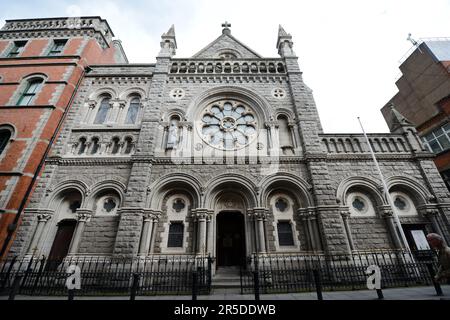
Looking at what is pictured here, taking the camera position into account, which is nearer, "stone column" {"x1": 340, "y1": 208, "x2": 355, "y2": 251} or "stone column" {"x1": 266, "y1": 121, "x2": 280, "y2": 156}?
"stone column" {"x1": 340, "y1": 208, "x2": 355, "y2": 251}

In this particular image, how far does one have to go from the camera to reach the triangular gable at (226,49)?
15.3 meters

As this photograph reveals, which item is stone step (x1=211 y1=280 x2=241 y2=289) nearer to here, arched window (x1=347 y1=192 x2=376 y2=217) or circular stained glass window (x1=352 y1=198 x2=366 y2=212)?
arched window (x1=347 y1=192 x2=376 y2=217)

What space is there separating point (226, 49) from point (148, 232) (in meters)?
14.3

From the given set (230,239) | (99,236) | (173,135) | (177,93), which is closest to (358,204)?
(230,239)

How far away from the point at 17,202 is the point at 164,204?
264 inches

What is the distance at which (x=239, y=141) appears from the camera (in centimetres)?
1186

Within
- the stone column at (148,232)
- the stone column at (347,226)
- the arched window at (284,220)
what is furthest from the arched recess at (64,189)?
the stone column at (347,226)

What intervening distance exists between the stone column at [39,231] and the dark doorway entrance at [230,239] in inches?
321

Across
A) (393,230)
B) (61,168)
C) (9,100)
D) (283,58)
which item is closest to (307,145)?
(393,230)

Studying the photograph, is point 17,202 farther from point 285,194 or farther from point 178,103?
point 285,194

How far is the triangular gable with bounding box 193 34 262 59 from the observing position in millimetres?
Result: 15281

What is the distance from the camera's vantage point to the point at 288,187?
10.4 meters

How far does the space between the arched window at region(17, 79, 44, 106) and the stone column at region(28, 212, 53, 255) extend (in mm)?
7505

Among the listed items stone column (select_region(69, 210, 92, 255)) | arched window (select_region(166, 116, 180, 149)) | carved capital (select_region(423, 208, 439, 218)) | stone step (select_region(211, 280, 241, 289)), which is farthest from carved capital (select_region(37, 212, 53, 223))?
carved capital (select_region(423, 208, 439, 218))
